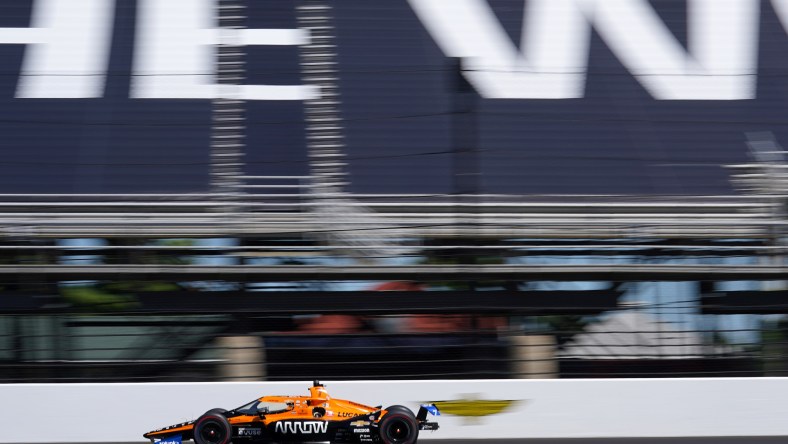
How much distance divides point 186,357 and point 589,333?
230 cm

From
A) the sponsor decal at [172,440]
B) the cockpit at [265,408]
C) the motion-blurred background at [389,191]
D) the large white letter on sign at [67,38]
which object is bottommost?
the sponsor decal at [172,440]

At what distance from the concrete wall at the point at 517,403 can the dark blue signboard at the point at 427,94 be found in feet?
4.11

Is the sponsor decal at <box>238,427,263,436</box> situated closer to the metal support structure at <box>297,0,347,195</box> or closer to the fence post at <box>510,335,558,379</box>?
the fence post at <box>510,335,558,379</box>

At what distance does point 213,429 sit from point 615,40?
558cm

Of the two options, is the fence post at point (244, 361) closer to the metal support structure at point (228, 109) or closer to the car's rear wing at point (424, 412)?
the car's rear wing at point (424, 412)

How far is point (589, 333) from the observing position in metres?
4.77

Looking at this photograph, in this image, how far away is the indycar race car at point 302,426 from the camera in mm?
3914

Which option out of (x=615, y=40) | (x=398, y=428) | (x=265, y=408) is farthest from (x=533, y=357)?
(x=615, y=40)

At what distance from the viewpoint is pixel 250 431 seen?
3955mm

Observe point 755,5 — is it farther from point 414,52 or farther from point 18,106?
point 18,106

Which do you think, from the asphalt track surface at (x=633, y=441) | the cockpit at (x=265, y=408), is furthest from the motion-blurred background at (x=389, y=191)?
the cockpit at (x=265, y=408)

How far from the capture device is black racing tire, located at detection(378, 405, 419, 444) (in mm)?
3928

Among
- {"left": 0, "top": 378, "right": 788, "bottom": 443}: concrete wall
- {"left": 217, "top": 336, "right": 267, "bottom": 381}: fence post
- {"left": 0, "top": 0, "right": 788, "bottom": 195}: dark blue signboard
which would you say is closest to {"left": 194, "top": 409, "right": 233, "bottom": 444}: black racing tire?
{"left": 0, "top": 378, "right": 788, "bottom": 443}: concrete wall

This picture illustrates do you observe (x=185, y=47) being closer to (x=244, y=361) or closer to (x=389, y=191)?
(x=389, y=191)
